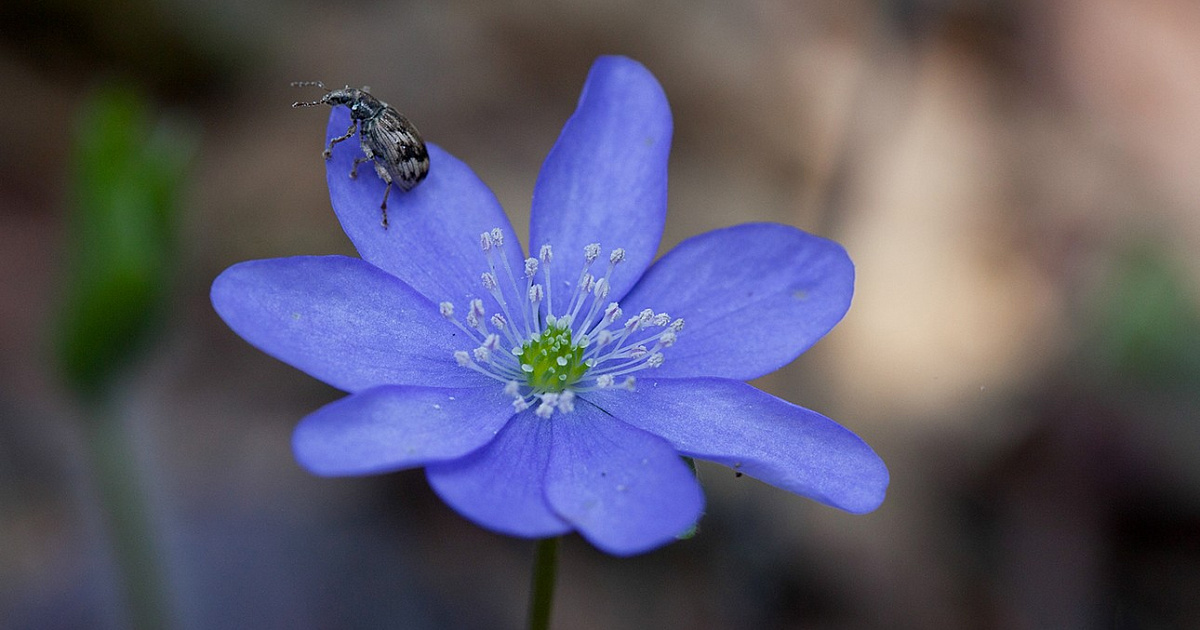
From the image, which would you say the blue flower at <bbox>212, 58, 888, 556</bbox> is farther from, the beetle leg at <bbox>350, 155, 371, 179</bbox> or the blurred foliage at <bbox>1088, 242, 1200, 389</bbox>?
the blurred foliage at <bbox>1088, 242, 1200, 389</bbox>

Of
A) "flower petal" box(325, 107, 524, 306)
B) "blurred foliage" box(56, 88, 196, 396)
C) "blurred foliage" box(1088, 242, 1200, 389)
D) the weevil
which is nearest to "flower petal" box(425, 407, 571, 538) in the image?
"flower petal" box(325, 107, 524, 306)

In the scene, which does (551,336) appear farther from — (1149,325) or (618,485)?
(1149,325)

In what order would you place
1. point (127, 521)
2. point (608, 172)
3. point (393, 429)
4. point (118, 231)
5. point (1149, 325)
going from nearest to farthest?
point (393, 429), point (608, 172), point (118, 231), point (127, 521), point (1149, 325)

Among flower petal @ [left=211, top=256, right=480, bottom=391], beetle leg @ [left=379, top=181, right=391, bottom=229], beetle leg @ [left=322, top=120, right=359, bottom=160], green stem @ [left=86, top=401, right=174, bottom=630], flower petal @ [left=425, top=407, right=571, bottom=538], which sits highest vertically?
beetle leg @ [left=322, top=120, right=359, bottom=160]

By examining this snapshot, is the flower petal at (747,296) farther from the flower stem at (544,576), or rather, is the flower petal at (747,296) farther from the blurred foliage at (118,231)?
the blurred foliage at (118,231)

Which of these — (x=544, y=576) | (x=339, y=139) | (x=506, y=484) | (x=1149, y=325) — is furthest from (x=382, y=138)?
(x=1149, y=325)

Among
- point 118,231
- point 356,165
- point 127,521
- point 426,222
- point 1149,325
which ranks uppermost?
point 356,165
